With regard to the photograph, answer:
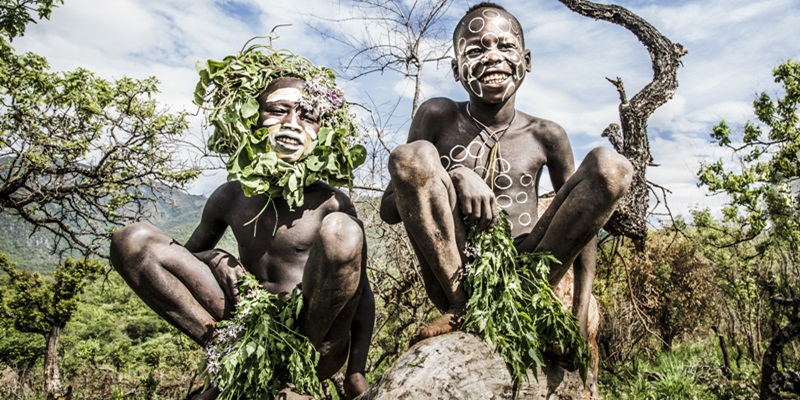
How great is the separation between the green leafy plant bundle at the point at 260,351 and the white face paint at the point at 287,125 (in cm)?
63

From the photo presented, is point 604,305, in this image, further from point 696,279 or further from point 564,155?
point 564,155

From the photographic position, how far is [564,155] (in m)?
2.71

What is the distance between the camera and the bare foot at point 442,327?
2131 mm

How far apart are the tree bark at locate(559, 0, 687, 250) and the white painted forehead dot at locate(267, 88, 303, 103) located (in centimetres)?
231

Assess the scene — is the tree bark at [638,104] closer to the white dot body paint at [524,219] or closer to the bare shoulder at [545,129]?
the bare shoulder at [545,129]

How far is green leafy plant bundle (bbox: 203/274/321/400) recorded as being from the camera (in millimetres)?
2199

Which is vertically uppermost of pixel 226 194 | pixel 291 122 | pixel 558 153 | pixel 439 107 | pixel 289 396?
pixel 439 107

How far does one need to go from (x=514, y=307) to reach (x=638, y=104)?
2642 mm

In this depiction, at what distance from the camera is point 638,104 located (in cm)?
402

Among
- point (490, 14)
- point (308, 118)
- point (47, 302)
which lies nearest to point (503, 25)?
point (490, 14)

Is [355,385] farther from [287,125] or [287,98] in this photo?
[287,98]

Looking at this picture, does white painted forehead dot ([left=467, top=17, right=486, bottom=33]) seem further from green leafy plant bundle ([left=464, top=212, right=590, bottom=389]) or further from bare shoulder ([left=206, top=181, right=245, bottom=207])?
bare shoulder ([left=206, top=181, right=245, bottom=207])

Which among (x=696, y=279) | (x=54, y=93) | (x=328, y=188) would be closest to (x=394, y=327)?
(x=328, y=188)

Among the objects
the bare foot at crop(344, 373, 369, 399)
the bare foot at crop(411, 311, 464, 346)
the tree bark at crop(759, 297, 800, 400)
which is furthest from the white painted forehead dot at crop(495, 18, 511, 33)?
the tree bark at crop(759, 297, 800, 400)
